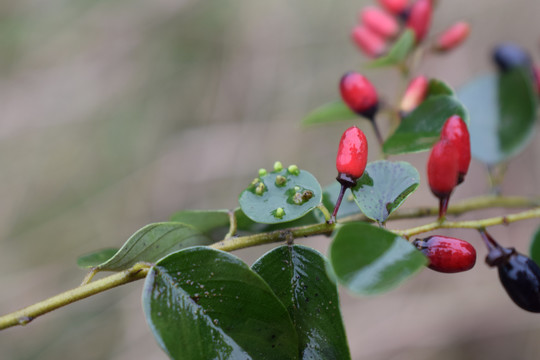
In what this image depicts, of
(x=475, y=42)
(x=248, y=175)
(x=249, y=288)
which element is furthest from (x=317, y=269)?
(x=475, y=42)

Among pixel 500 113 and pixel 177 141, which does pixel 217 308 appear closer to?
pixel 500 113

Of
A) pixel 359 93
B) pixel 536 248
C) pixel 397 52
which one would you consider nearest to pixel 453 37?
pixel 397 52

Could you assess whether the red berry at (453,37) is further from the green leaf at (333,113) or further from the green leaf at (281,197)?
the green leaf at (281,197)

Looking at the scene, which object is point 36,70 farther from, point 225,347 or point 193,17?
point 225,347

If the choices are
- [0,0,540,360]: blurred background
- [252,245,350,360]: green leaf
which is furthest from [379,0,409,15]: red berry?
[0,0,540,360]: blurred background

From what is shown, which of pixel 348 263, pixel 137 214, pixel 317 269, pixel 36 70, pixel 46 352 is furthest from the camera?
pixel 36 70
